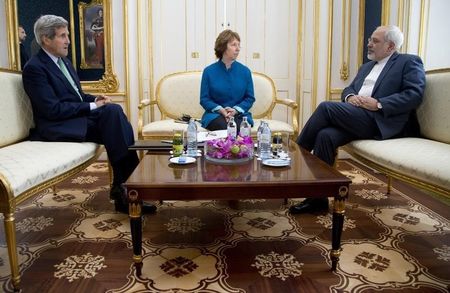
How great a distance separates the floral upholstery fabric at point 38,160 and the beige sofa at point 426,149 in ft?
5.52

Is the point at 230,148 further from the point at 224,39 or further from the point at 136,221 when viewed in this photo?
the point at 224,39

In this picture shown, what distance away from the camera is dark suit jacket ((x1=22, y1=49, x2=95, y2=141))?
2.32 m

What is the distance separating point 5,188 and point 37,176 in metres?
0.23

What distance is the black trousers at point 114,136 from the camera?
241 centimetres

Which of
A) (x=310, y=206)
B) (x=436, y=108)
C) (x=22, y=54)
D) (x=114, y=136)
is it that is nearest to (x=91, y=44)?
(x=22, y=54)

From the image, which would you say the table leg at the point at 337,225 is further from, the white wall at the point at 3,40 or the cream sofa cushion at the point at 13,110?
the white wall at the point at 3,40

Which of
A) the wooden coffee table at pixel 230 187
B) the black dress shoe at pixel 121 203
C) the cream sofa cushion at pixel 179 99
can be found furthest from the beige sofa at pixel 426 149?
the cream sofa cushion at pixel 179 99

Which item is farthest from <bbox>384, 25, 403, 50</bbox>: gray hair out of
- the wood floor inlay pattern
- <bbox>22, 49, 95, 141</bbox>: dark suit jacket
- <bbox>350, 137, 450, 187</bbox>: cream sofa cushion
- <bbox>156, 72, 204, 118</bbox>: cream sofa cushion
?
<bbox>22, 49, 95, 141</bbox>: dark suit jacket

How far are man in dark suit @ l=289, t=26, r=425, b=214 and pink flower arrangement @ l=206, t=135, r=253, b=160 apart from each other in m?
0.67

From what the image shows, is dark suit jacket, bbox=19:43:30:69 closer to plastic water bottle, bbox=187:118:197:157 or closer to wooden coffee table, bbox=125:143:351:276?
plastic water bottle, bbox=187:118:197:157

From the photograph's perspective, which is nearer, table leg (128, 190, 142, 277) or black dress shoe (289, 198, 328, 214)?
table leg (128, 190, 142, 277)

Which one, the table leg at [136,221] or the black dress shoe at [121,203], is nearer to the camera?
the table leg at [136,221]

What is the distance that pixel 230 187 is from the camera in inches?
62.9

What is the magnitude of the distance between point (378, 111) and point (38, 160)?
203cm
